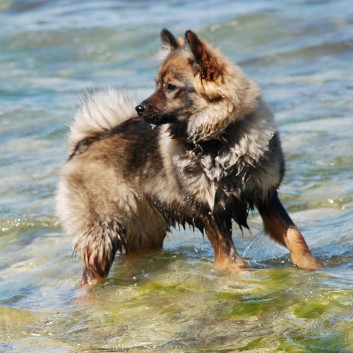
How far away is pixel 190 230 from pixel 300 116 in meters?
3.18

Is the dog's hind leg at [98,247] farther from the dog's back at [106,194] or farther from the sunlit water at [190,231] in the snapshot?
the sunlit water at [190,231]

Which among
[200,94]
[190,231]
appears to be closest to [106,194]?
[200,94]

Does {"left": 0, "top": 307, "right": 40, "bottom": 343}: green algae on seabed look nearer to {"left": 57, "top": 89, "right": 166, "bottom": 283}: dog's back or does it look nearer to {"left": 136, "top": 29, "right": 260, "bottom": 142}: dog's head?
{"left": 57, "top": 89, "right": 166, "bottom": 283}: dog's back

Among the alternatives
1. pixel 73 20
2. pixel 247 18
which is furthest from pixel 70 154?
pixel 73 20

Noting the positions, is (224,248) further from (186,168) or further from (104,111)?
(104,111)

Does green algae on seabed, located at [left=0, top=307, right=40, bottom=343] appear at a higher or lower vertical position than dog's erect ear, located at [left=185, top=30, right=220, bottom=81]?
lower

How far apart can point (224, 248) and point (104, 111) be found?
1369mm

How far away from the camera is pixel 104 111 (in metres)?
6.11

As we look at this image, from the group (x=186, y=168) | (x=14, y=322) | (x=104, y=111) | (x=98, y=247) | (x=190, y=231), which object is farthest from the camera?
(x=190, y=231)

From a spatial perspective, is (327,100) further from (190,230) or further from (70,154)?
(70,154)

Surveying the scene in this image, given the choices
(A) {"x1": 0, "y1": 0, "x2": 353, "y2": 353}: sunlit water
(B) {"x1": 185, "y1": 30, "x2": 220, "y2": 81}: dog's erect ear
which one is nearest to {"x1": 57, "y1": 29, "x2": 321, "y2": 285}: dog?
(B) {"x1": 185, "y1": 30, "x2": 220, "y2": 81}: dog's erect ear

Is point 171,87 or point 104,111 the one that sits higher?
point 171,87

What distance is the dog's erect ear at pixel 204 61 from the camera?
5.19 meters

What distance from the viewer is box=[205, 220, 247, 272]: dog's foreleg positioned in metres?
5.43
